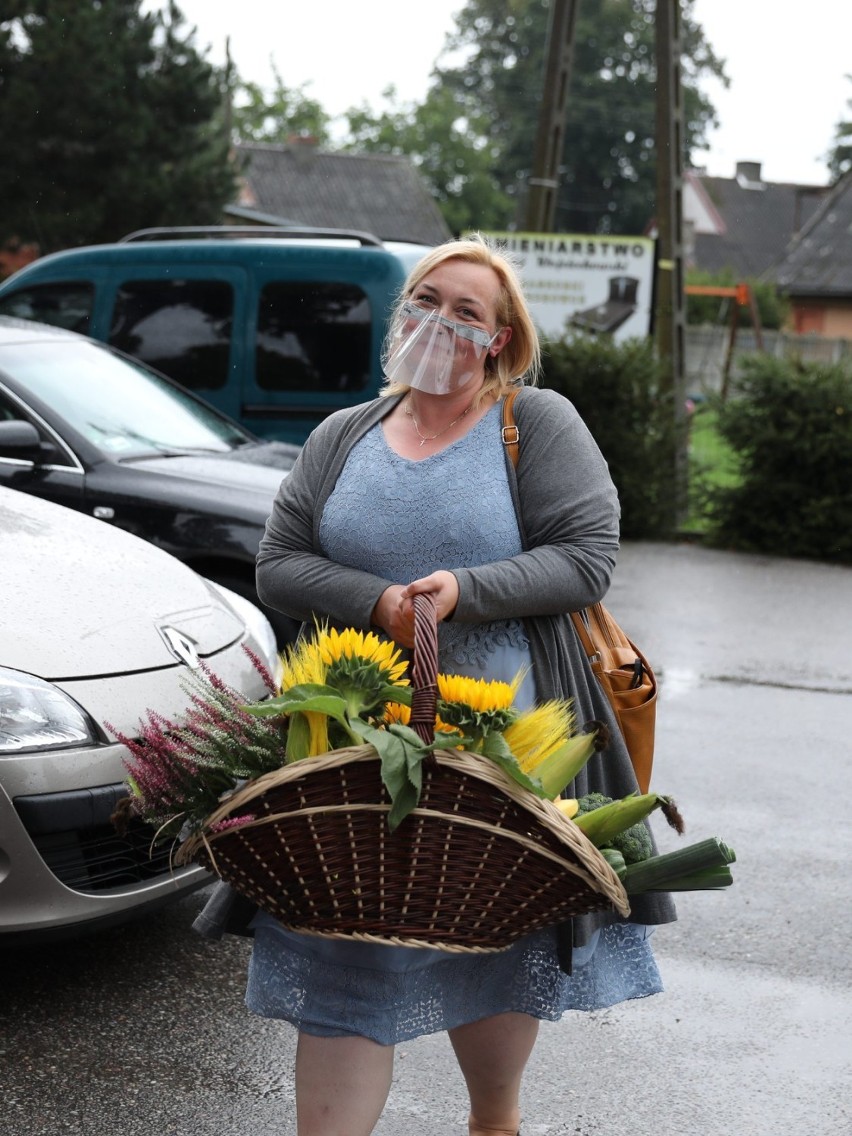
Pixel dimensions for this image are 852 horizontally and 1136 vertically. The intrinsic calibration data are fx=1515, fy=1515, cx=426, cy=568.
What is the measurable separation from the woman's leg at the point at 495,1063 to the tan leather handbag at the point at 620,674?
1.67ft

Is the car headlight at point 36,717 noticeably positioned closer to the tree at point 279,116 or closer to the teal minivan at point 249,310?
the teal minivan at point 249,310

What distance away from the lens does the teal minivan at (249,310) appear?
8.62 metres

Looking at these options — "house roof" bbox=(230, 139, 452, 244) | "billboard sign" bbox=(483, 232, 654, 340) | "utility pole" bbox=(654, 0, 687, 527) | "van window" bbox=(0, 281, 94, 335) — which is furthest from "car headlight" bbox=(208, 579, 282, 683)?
"house roof" bbox=(230, 139, 452, 244)

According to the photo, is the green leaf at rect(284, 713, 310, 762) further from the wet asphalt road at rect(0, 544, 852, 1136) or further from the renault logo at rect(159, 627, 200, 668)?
the renault logo at rect(159, 627, 200, 668)

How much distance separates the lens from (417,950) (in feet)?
8.46

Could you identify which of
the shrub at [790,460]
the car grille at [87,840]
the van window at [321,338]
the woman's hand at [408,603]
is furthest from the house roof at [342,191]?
the woman's hand at [408,603]

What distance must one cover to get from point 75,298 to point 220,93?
1664 cm

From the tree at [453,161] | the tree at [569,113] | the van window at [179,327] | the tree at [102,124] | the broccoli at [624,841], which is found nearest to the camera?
the broccoli at [624,841]

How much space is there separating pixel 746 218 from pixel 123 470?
80.5m

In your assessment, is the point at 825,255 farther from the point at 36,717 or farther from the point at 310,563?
the point at 310,563

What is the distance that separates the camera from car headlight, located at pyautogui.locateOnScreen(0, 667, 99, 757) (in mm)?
3502

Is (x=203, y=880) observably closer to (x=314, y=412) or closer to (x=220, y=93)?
(x=314, y=412)

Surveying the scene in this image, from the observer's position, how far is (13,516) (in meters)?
4.42

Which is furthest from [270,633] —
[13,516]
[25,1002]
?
[25,1002]
